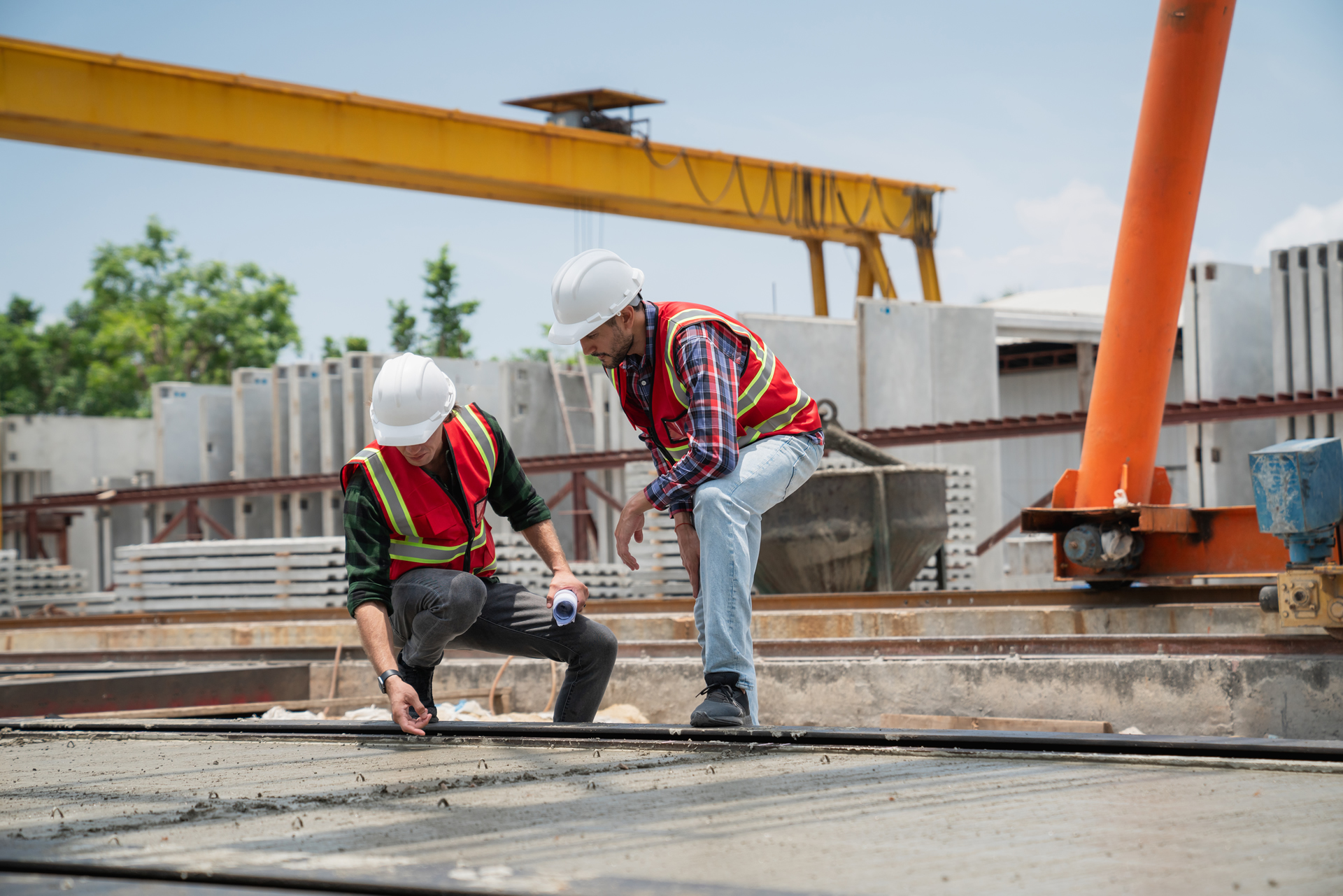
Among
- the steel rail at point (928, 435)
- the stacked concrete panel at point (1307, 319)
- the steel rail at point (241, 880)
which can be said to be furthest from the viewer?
the stacked concrete panel at point (1307, 319)

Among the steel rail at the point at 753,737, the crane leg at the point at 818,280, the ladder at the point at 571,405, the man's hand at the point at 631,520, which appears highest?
the crane leg at the point at 818,280

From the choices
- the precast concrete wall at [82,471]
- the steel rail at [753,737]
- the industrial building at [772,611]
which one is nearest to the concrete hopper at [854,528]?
the industrial building at [772,611]

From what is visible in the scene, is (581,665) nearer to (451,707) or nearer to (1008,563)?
(451,707)

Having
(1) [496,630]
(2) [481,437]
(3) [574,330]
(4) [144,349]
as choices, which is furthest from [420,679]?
(4) [144,349]

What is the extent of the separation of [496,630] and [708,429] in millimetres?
A: 1130

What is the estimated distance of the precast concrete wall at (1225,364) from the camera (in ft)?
45.5

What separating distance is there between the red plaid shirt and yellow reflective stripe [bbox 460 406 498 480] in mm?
727

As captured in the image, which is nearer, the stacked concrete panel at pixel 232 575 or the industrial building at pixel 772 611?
the industrial building at pixel 772 611

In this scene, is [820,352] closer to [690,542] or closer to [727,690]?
[690,542]

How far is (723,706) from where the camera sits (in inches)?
140

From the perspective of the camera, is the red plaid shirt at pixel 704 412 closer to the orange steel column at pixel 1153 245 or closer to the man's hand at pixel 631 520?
the man's hand at pixel 631 520

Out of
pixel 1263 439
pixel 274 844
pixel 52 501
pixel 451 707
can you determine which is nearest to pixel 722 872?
pixel 274 844

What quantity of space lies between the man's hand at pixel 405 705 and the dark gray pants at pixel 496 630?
29 centimetres

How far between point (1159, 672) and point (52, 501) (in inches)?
732
